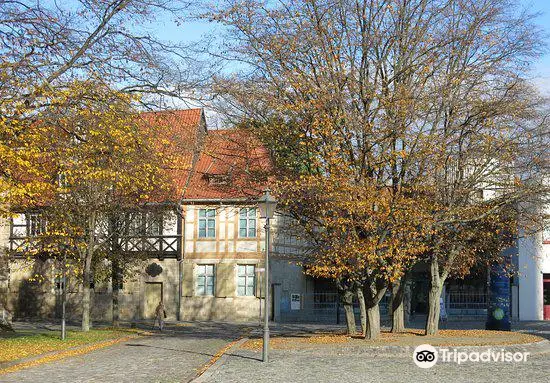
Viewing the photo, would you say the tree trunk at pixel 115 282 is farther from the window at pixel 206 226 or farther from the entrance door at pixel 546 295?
the entrance door at pixel 546 295

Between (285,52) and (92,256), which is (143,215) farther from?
(285,52)

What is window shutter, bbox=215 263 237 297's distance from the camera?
41.3 m

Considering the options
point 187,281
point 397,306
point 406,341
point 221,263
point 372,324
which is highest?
point 221,263

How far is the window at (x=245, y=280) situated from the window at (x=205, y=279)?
1.44 metres

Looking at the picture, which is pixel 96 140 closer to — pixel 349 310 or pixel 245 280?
pixel 349 310

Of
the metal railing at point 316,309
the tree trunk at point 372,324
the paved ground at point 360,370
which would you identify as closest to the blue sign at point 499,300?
the tree trunk at point 372,324

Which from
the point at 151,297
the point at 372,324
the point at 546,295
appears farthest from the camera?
the point at 546,295

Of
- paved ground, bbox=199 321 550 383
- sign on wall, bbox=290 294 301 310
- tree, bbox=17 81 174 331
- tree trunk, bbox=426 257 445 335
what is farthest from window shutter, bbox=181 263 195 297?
paved ground, bbox=199 321 550 383

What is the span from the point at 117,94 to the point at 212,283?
91.9ft

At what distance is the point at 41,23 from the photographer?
531 inches

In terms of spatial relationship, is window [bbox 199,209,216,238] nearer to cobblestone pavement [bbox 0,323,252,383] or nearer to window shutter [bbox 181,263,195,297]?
window shutter [bbox 181,263,195,297]

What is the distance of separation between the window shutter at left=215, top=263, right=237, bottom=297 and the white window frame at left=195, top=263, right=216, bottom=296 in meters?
0.36

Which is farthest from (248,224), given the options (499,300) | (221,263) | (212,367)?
(212,367)

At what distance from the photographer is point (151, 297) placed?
42.3 metres
